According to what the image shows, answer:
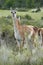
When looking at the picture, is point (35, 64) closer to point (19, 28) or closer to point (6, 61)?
point (6, 61)

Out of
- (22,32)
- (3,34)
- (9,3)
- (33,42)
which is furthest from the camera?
(9,3)

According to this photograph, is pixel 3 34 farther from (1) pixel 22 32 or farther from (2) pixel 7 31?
(1) pixel 22 32

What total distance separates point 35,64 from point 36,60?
19 cm

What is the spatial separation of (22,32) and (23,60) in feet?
11.0

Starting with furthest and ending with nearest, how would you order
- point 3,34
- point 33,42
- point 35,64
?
point 3,34 → point 33,42 → point 35,64

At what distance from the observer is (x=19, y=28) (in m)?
11.8

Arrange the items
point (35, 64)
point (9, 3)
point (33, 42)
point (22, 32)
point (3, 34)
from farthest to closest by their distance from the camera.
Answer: point (9, 3) → point (3, 34) → point (22, 32) → point (33, 42) → point (35, 64)

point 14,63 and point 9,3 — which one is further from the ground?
point 14,63

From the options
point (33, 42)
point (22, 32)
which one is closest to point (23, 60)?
point (33, 42)

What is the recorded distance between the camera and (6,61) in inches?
328

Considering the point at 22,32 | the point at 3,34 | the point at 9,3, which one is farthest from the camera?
the point at 9,3

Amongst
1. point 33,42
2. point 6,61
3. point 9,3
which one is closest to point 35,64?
point 6,61

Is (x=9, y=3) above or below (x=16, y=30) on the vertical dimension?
below

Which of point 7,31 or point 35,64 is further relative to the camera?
point 7,31
